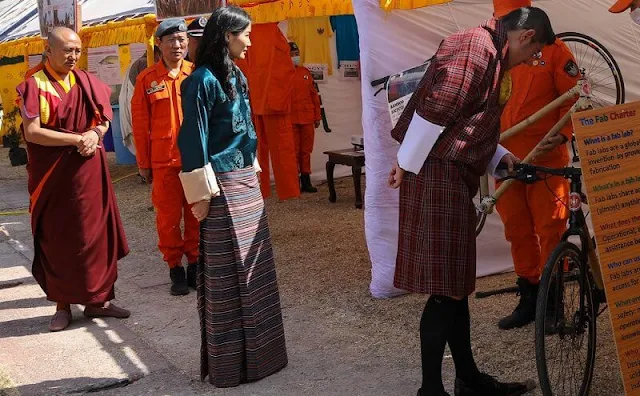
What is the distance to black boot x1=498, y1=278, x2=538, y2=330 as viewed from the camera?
193 inches

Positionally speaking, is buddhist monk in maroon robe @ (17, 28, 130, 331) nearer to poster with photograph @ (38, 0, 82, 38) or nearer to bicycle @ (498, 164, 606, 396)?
bicycle @ (498, 164, 606, 396)

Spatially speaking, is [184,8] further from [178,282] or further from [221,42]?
[221,42]

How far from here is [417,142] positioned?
3.45m

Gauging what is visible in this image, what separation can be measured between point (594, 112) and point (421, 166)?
0.70 m

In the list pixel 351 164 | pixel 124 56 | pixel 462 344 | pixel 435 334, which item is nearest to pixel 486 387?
pixel 462 344

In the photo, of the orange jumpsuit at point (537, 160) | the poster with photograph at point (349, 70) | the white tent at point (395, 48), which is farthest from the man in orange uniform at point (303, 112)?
the orange jumpsuit at point (537, 160)

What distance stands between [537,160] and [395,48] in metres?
1.26

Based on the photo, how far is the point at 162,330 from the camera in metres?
5.46

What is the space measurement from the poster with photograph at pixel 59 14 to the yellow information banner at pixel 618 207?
731cm

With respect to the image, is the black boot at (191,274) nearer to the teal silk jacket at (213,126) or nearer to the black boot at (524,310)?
the teal silk jacket at (213,126)

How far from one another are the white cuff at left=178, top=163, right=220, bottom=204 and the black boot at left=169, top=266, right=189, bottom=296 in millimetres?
2193

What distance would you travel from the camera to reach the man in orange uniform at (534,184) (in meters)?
4.65

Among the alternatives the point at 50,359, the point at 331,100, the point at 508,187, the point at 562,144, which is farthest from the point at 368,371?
the point at 331,100

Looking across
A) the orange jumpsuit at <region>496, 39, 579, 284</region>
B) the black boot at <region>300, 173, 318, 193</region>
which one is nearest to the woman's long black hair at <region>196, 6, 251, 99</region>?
the orange jumpsuit at <region>496, 39, 579, 284</region>
